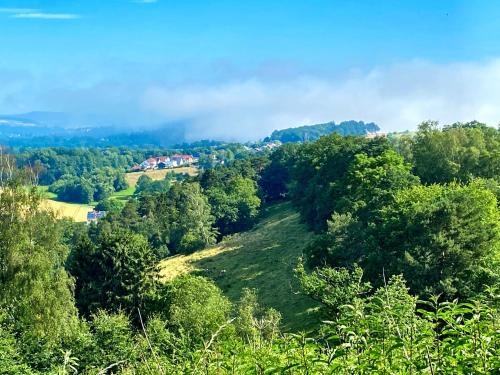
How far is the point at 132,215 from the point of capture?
259 ft

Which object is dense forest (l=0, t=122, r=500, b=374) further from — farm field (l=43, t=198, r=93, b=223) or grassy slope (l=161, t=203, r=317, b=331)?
farm field (l=43, t=198, r=93, b=223)

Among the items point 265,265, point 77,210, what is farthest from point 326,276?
point 77,210

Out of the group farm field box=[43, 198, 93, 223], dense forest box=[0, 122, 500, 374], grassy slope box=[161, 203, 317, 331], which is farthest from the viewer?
farm field box=[43, 198, 93, 223]

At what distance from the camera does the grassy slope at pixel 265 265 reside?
38.6 m

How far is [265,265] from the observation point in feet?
168

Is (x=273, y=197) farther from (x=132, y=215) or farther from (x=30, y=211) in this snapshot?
(x=30, y=211)

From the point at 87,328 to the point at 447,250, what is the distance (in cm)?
1962

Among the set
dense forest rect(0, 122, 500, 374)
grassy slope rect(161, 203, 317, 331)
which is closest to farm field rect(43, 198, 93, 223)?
grassy slope rect(161, 203, 317, 331)

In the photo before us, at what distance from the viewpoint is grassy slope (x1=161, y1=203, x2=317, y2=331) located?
3859cm

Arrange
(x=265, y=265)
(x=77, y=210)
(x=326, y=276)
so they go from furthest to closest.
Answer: (x=77, y=210)
(x=265, y=265)
(x=326, y=276)

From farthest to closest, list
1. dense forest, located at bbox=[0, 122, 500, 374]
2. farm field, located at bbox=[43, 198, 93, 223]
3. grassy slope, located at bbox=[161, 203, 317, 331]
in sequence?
farm field, located at bbox=[43, 198, 93, 223], grassy slope, located at bbox=[161, 203, 317, 331], dense forest, located at bbox=[0, 122, 500, 374]

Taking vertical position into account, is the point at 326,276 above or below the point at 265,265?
above

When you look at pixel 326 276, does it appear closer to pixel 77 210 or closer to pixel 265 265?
pixel 265 265

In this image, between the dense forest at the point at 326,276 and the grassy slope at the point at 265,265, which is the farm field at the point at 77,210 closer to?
the grassy slope at the point at 265,265
